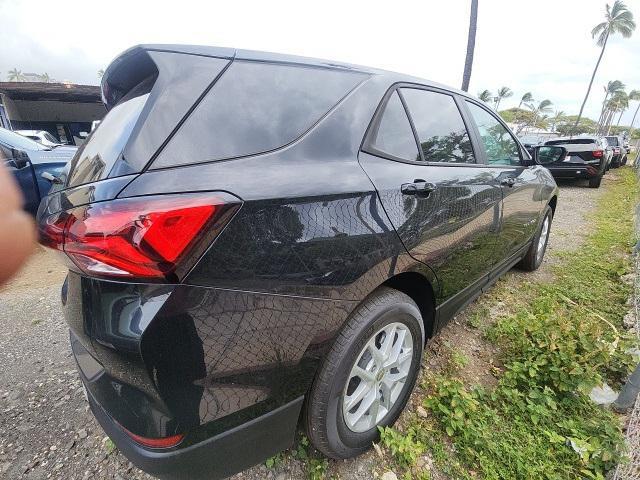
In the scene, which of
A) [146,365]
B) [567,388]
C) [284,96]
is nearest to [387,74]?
[284,96]

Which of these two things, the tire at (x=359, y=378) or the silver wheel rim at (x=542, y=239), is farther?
the silver wheel rim at (x=542, y=239)

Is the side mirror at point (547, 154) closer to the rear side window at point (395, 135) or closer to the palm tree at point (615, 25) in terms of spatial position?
the rear side window at point (395, 135)

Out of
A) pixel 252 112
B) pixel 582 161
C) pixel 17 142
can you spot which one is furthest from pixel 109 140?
pixel 582 161

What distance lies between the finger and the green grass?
1.57 m

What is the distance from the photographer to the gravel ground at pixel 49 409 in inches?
63.7

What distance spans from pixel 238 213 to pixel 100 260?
402 mm

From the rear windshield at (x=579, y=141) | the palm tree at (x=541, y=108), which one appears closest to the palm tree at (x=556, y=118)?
the palm tree at (x=541, y=108)

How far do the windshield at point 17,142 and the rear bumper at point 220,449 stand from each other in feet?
16.0

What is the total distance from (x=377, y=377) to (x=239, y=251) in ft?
3.20

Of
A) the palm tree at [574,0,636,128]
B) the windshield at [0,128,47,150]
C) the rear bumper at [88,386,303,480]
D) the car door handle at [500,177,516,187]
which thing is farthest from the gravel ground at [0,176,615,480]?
the palm tree at [574,0,636,128]

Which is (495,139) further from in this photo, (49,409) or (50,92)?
(50,92)

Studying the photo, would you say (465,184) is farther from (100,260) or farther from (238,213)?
(100,260)

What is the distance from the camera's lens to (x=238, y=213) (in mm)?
1008

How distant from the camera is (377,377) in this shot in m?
1.60
